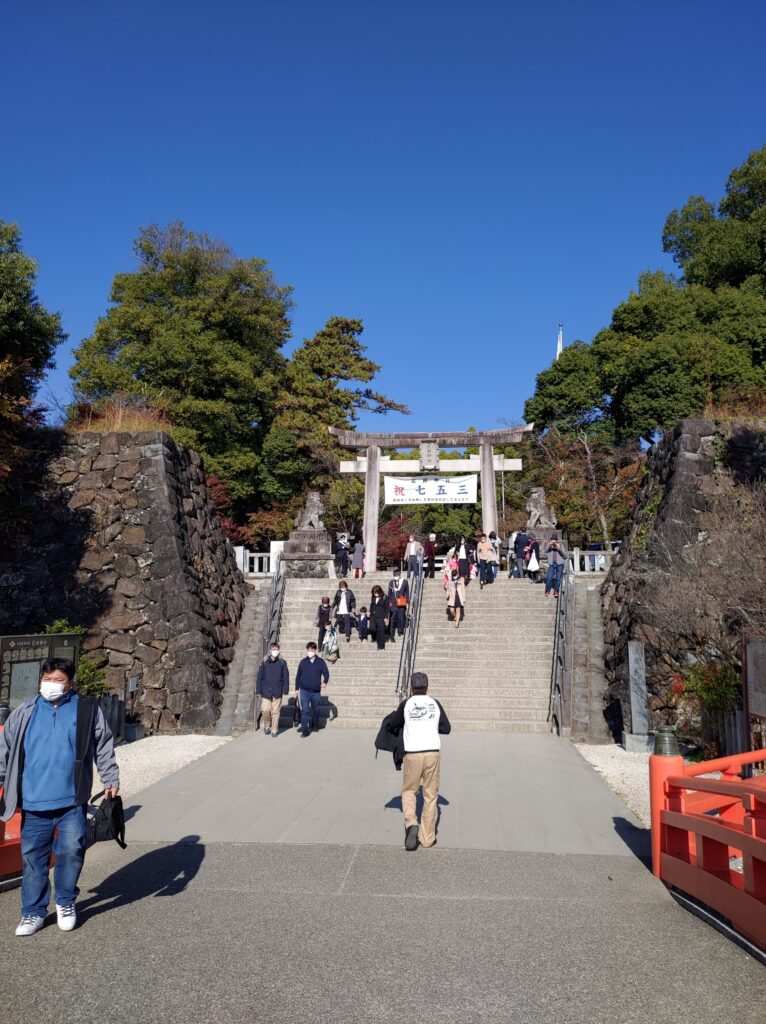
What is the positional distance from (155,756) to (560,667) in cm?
742

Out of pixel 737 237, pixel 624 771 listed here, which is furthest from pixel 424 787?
pixel 737 237

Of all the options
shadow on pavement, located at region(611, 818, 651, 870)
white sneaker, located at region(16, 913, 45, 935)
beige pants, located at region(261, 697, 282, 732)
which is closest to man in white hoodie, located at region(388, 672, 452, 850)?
shadow on pavement, located at region(611, 818, 651, 870)

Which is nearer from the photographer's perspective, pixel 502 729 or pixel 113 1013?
pixel 113 1013

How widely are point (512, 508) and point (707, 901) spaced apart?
112 feet

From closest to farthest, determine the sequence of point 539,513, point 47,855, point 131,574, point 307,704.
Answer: point 47,855
point 307,704
point 131,574
point 539,513

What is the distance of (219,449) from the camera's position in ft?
104

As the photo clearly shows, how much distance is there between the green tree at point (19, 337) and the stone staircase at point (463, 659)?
7061 millimetres

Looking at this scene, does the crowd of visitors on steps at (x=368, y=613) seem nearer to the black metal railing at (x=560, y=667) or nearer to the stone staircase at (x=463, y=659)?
the stone staircase at (x=463, y=659)

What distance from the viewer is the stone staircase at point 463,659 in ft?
44.7

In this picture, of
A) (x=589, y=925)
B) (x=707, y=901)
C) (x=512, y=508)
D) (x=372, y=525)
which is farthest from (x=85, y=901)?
(x=512, y=508)

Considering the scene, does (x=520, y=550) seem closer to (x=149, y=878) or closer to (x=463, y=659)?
(x=463, y=659)

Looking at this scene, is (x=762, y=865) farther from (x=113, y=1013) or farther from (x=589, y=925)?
(x=113, y=1013)

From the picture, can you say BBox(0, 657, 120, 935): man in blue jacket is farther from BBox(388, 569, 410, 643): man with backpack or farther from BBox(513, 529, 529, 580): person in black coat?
BBox(513, 529, 529, 580): person in black coat

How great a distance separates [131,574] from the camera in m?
15.0
